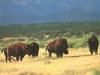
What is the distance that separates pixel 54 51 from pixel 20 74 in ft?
64.4

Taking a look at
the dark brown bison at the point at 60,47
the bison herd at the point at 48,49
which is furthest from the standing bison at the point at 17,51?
the dark brown bison at the point at 60,47

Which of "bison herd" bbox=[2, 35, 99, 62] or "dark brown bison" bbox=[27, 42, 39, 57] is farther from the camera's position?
"dark brown bison" bbox=[27, 42, 39, 57]

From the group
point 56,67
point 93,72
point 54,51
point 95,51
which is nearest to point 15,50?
point 54,51

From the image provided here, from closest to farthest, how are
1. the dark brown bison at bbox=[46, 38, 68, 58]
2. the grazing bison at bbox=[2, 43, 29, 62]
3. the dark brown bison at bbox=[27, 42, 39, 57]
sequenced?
the grazing bison at bbox=[2, 43, 29, 62], the dark brown bison at bbox=[46, 38, 68, 58], the dark brown bison at bbox=[27, 42, 39, 57]

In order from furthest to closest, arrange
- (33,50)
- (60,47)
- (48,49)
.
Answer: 1. (33,50)
2. (48,49)
3. (60,47)

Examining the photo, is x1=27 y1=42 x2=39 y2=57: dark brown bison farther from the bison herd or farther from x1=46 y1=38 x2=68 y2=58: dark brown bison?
x1=46 y1=38 x2=68 y2=58: dark brown bison

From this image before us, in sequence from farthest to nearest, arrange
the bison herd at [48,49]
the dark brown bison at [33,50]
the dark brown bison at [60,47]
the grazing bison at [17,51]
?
1. the dark brown bison at [33,50]
2. the dark brown bison at [60,47]
3. the bison herd at [48,49]
4. the grazing bison at [17,51]

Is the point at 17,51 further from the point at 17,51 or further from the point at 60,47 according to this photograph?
the point at 60,47

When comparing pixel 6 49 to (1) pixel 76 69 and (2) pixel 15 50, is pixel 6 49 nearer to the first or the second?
(2) pixel 15 50

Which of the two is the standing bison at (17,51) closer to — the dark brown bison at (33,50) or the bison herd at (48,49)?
the bison herd at (48,49)

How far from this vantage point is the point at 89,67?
3092 cm

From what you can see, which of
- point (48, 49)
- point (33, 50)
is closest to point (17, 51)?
point (48, 49)

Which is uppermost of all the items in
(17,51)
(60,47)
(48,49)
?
(60,47)

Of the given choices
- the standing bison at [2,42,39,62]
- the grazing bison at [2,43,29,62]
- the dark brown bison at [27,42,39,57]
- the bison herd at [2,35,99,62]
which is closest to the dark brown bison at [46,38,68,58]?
the bison herd at [2,35,99,62]
